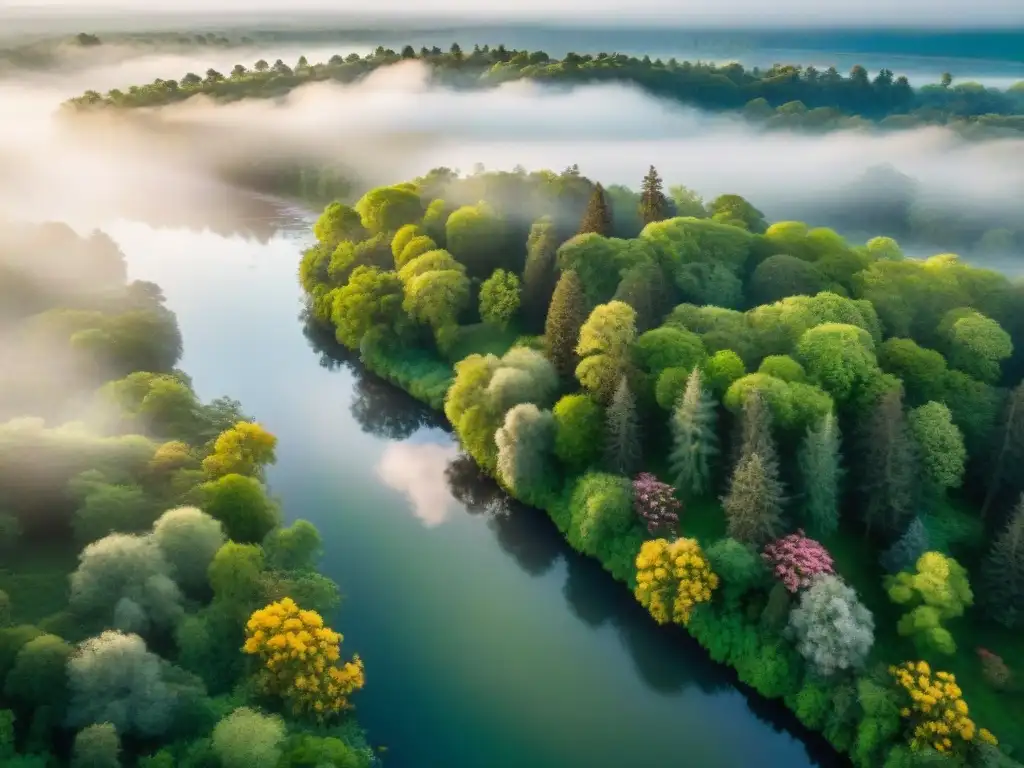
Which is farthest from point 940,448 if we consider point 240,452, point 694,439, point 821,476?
point 240,452

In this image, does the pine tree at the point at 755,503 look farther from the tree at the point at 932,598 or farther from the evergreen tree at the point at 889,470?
the tree at the point at 932,598

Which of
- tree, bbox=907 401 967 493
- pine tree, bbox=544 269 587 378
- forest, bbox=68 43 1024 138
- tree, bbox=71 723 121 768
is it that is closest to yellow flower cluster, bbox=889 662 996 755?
tree, bbox=907 401 967 493

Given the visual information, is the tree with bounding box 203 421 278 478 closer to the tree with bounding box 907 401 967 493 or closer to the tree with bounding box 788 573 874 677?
the tree with bounding box 788 573 874 677

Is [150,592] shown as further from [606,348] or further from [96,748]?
[606,348]

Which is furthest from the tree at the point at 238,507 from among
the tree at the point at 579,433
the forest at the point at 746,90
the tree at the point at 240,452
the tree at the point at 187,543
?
the forest at the point at 746,90

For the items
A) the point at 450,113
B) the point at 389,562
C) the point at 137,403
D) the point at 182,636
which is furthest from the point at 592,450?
the point at 450,113

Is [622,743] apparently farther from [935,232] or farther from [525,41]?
[525,41]
